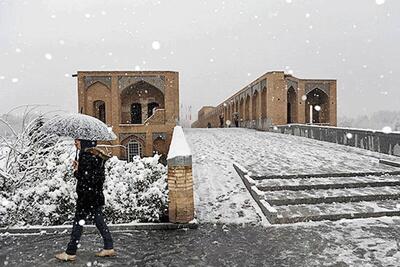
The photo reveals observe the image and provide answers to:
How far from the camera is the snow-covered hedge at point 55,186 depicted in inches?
241

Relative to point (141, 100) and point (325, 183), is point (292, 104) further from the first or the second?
point (325, 183)

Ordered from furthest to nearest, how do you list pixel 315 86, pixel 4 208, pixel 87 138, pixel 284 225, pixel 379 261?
pixel 315 86 < pixel 4 208 < pixel 284 225 < pixel 87 138 < pixel 379 261

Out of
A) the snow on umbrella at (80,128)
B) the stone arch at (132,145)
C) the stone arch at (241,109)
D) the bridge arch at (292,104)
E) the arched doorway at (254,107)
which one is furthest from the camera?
the stone arch at (241,109)

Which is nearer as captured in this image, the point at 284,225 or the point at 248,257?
the point at 248,257

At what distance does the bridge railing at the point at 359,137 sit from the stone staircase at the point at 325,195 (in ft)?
11.0

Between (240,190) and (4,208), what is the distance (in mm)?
4594

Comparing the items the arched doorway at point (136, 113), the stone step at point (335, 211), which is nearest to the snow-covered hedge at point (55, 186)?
the stone step at point (335, 211)

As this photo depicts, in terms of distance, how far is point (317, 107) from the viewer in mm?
34281

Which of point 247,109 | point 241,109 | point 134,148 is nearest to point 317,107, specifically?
point 247,109

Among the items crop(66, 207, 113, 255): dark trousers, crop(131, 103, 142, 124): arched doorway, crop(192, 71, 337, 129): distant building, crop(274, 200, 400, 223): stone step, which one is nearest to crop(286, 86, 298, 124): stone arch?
crop(192, 71, 337, 129): distant building

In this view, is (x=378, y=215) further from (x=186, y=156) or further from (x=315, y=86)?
(x=315, y=86)

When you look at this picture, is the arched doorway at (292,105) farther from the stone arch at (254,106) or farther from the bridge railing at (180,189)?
the bridge railing at (180,189)

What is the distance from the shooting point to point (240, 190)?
7.71 m

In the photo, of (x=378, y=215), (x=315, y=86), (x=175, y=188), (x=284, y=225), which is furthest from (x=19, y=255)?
(x=315, y=86)
